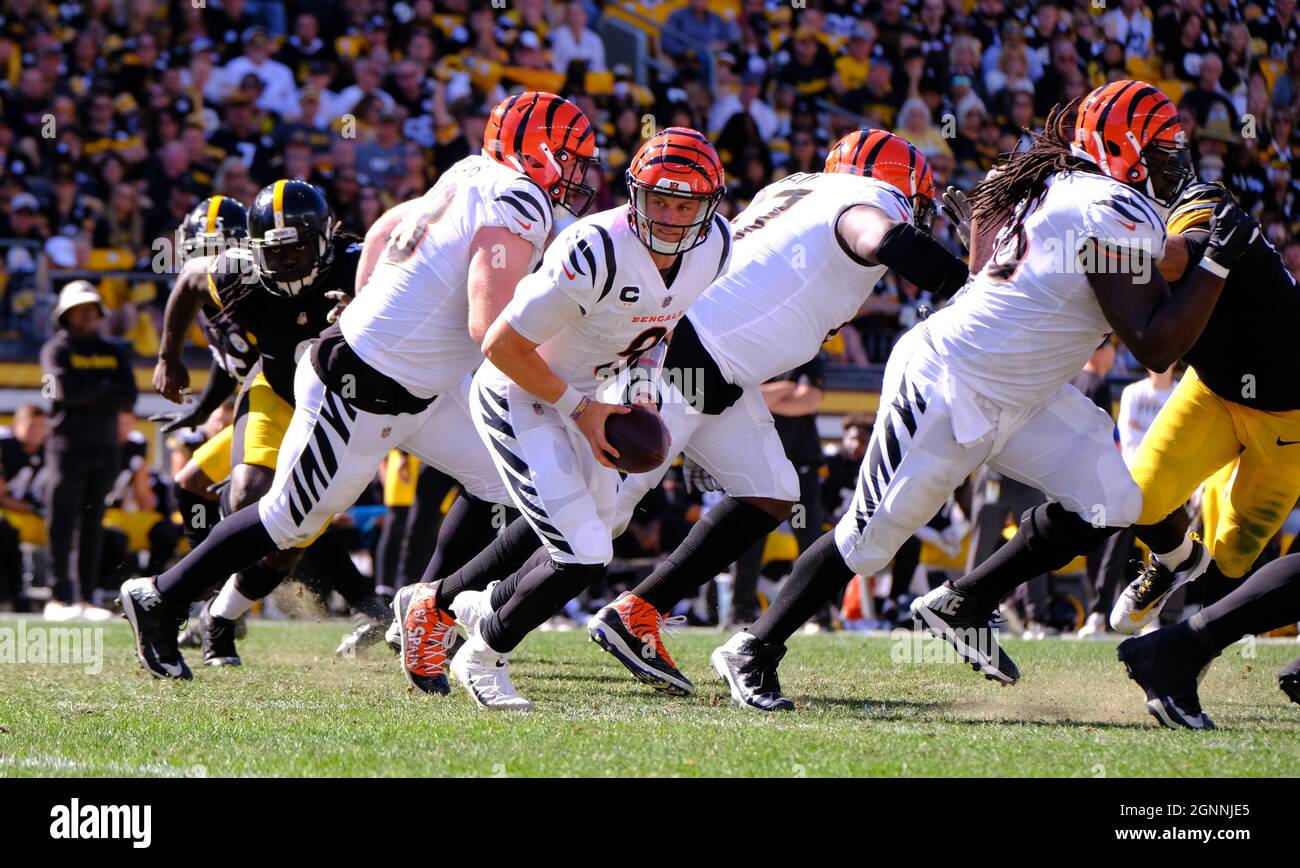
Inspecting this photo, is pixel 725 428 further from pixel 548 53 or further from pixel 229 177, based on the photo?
pixel 548 53

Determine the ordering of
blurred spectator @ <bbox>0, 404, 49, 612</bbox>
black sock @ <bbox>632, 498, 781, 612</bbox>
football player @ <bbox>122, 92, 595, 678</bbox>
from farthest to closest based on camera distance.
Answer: blurred spectator @ <bbox>0, 404, 49, 612</bbox> → black sock @ <bbox>632, 498, 781, 612</bbox> → football player @ <bbox>122, 92, 595, 678</bbox>

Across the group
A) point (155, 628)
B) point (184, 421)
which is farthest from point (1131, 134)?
point (184, 421)

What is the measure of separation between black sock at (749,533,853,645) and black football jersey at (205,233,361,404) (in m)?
2.26

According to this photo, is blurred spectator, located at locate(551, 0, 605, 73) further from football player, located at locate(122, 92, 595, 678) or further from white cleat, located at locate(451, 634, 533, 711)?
white cleat, located at locate(451, 634, 533, 711)

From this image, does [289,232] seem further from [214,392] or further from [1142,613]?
[1142,613]

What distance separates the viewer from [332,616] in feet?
36.8

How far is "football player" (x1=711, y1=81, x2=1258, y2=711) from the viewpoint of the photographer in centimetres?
465

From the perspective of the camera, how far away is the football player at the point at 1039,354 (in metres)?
4.65

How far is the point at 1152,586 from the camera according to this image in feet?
20.4

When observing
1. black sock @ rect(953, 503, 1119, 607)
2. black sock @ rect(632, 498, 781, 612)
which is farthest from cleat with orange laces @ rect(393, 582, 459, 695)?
black sock @ rect(953, 503, 1119, 607)

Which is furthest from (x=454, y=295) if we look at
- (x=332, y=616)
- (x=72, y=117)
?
(x=72, y=117)

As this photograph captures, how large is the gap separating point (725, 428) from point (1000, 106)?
1024 centimetres

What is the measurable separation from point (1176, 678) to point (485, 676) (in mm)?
2188

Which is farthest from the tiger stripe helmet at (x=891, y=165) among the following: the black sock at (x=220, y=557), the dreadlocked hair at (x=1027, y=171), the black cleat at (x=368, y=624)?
the black cleat at (x=368, y=624)
